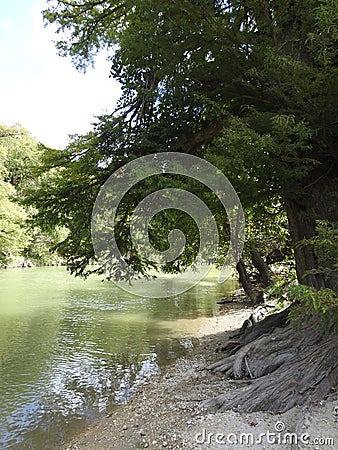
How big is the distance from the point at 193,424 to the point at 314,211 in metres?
3.42

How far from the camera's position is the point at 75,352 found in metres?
9.31

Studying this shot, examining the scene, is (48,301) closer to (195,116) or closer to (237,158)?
→ (195,116)

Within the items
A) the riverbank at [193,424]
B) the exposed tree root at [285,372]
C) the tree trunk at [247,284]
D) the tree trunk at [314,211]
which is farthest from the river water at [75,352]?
the tree trunk at [314,211]

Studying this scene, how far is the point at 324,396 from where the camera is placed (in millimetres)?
4375

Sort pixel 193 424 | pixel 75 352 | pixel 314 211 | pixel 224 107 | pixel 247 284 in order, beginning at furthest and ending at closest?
1. pixel 247 284
2. pixel 75 352
3. pixel 224 107
4. pixel 314 211
5. pixel 193 424

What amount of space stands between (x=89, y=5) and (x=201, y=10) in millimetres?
5597

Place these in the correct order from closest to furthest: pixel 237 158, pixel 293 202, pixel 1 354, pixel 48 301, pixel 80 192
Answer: pixel 237 158 → pixel 293 202 → pixel 80 192 → pixel 1 354 → pixel 48 301

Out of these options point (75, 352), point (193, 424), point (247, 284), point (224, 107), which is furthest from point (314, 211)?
point (247, 284)

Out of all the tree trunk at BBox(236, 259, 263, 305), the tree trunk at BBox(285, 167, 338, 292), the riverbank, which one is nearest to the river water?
the riverbank

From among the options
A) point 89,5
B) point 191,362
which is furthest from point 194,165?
point 89,5

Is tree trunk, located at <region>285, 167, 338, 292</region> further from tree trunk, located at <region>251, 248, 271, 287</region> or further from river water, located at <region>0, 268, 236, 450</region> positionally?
tree trunk, located at <region>251, 248, 271, 287</region>

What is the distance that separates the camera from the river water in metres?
5.88

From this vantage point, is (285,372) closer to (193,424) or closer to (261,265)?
(193,424)

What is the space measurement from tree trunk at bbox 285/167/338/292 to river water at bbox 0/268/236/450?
3821 mm
